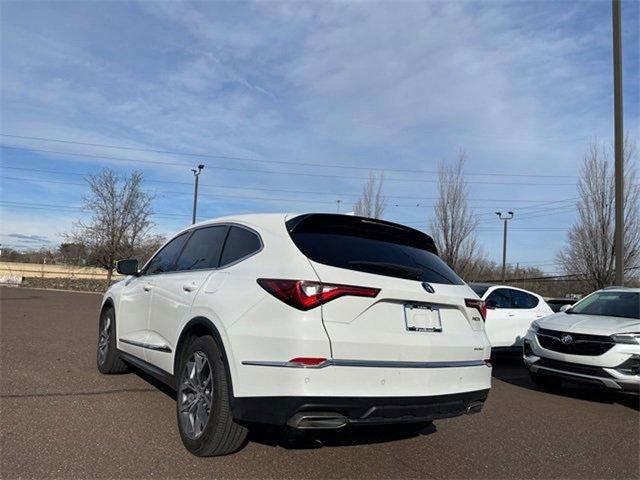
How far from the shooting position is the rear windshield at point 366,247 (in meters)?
3.73

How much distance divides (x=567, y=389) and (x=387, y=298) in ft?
18.8

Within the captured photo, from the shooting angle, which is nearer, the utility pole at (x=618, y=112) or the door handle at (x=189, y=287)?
the door handle at (x=189, y=287)

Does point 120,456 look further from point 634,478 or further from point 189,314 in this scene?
point 634,478

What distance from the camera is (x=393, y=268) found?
385 centimetres

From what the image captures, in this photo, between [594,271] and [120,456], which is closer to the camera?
[120,456]

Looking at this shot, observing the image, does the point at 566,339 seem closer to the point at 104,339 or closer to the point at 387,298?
the point at 387,298

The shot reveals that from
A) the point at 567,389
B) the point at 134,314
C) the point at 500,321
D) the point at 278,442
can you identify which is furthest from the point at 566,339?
the point at 134,314

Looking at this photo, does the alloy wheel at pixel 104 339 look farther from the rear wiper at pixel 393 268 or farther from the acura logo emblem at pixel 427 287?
the acura logo emblem at pixel 427 287

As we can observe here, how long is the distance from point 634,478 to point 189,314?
3674mm

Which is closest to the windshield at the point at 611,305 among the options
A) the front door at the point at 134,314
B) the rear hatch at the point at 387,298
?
the rear hatch at the point at 387,298

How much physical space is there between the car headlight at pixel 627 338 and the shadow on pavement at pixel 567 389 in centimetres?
63

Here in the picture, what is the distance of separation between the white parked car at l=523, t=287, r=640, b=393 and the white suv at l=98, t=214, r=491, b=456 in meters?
3.16

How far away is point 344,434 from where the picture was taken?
15.4 ft

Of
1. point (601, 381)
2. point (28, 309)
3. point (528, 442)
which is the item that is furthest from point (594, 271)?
point (28, 309)
